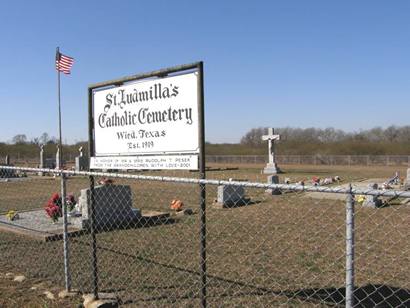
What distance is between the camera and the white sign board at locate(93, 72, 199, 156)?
4.78 m

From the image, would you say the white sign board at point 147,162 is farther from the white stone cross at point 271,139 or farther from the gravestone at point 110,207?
the white stone cross at point 271,139

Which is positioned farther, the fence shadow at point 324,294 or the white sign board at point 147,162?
the fence shadow at point 324,294

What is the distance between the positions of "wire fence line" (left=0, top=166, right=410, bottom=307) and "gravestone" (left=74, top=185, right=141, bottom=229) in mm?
25

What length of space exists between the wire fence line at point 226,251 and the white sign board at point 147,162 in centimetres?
17

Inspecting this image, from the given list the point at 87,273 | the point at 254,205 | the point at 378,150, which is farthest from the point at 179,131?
the point at 378,150

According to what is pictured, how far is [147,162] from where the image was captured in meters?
5.32

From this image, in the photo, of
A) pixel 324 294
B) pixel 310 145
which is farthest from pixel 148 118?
pixel 310 145

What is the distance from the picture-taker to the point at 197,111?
4.66 m

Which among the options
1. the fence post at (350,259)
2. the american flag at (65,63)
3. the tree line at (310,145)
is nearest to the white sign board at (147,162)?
the fence post at (350,259)

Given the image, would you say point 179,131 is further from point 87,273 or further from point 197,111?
point 87,273

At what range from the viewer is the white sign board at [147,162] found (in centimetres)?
479

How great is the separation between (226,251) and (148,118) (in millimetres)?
3629

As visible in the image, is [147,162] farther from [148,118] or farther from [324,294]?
[324,294]

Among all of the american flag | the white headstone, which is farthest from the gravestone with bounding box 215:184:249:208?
the american flag
